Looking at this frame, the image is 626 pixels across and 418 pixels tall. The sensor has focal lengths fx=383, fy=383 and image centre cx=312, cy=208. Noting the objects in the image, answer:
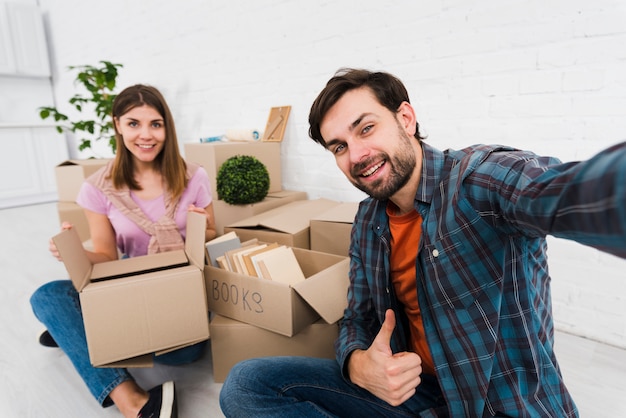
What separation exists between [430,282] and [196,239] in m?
0.73

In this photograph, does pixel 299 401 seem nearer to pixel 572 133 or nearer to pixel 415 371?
pixel 415 371

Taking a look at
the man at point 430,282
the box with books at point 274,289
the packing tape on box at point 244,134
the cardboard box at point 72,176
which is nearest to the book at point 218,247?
the box with books at point 274,289

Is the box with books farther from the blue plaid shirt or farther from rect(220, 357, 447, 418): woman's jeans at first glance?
the blue plaid shirt

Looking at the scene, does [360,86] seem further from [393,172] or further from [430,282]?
[430,282]

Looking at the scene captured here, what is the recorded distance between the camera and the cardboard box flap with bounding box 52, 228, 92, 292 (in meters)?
0.99

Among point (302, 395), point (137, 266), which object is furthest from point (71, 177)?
point (302, 395)

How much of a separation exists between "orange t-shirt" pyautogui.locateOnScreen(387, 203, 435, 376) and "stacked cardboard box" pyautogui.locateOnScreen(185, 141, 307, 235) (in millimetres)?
1177

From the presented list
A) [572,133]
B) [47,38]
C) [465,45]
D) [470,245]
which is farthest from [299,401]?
[47,38]

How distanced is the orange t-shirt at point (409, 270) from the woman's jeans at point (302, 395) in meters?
0.07

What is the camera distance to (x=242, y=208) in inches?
79.2

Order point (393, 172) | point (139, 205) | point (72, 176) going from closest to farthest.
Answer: point (393, 172) → point (139, 205) → point (72, 176)

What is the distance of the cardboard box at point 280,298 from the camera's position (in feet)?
3.79

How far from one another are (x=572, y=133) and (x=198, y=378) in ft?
5.32

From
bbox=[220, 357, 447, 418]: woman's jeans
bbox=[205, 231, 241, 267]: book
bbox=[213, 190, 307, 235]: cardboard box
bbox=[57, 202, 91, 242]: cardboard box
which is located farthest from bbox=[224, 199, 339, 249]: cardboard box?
bbox=[57, 202, 91, 242]: cardboard box
